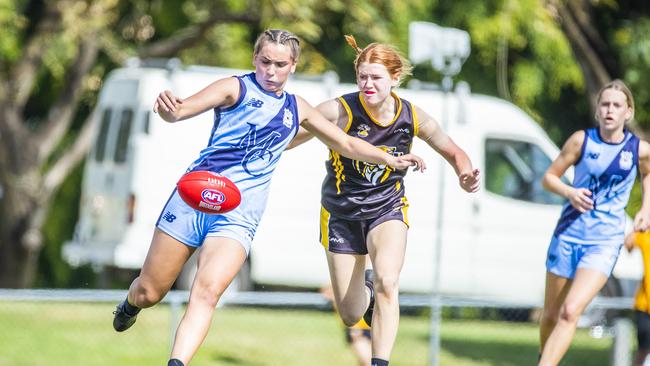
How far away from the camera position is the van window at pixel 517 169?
14.5m

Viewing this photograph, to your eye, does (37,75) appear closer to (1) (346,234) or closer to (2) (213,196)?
(1) (346,234)

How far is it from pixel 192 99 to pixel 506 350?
23.0 feet

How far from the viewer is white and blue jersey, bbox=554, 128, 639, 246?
26.8 ft

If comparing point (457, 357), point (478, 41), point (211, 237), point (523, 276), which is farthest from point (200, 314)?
point (478, 41)

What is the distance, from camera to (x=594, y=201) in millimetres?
8227

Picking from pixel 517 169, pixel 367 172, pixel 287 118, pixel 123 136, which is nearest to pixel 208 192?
pixel 287 118

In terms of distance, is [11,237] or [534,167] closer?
[534,167]

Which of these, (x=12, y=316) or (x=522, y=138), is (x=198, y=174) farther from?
(x=522, y=138)

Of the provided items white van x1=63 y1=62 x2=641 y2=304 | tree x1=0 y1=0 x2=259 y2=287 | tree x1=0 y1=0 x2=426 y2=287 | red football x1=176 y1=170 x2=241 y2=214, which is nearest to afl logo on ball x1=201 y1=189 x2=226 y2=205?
red football x1=176 y1=170 x2=241 y2=214

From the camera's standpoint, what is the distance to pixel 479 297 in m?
14.5

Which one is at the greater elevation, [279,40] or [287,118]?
[279,40]

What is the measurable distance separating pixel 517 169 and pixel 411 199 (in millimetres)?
1345

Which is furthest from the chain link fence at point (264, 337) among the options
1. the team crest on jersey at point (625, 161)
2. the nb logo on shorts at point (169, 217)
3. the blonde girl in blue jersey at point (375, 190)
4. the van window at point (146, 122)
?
the nb logo on shorts at point (169, 217)

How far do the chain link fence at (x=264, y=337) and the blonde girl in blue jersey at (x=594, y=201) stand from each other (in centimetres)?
205
